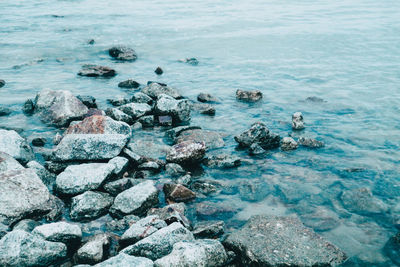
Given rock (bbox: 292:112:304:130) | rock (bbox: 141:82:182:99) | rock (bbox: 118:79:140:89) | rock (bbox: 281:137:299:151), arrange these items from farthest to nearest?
rock (bbox: 118:79:140:89) → rock (bbox: 141:82:182:99) → rock (bbox: 292:112:304:130) → rock (bbox: 281:137:299:151)

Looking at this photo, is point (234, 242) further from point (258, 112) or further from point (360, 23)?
point (360, 23)

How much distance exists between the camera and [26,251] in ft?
14.0

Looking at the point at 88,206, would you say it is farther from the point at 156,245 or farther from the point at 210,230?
the point at 210,230

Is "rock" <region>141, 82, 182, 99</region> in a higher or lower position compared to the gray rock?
higher

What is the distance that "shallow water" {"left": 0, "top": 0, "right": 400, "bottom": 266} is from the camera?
20.7 feet

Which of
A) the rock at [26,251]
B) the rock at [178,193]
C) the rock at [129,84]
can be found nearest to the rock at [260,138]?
the rock at [178,193]

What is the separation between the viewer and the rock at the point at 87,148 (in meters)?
6.75

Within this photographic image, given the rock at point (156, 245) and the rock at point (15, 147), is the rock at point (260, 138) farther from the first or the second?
the rock at point (15, 147)

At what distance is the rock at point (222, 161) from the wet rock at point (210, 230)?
1.86 m

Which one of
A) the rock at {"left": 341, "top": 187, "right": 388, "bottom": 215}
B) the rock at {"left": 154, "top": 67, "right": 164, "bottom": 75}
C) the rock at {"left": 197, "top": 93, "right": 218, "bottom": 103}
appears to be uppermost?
the rock at {"left": 154, "top": 67, "right": 164, "bottom": 75}

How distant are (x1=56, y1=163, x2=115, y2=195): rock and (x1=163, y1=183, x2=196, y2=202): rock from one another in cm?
108

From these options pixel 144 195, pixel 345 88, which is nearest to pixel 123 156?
pixel 144 195

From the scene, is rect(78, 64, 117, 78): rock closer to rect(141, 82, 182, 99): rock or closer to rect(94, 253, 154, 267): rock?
rect(141, 82, 182, 99): rock

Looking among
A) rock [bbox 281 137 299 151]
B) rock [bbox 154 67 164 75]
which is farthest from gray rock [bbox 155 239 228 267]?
rock [bbox 154 67 164 75]
